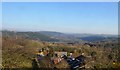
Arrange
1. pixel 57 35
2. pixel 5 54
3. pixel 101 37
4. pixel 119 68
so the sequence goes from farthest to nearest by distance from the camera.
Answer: pixel 57 35
pixel 101 37
pixel 5 54
pixel 119 68

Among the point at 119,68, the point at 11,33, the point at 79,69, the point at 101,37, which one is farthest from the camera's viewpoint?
the point at 101,37

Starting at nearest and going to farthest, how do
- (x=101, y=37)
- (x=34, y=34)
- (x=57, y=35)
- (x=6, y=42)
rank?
(x=6, y=42) < (x=101, y=37) < (x=34, y=34) < (x=57, y=35)

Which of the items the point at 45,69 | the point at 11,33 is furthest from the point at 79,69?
the point at 11,33

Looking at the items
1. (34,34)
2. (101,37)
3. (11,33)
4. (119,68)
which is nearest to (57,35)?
(34,34)

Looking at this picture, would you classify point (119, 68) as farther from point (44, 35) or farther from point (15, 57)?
point (44, 35)

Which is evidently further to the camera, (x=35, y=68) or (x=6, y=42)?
(x=6, y=42)

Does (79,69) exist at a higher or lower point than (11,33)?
lower

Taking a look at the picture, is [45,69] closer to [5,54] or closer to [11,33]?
[5,54]

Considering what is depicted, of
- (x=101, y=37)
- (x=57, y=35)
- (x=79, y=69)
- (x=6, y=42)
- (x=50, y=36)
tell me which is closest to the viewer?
(x=79, y=69)

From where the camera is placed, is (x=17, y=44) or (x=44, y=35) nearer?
(x=17, y=44)
